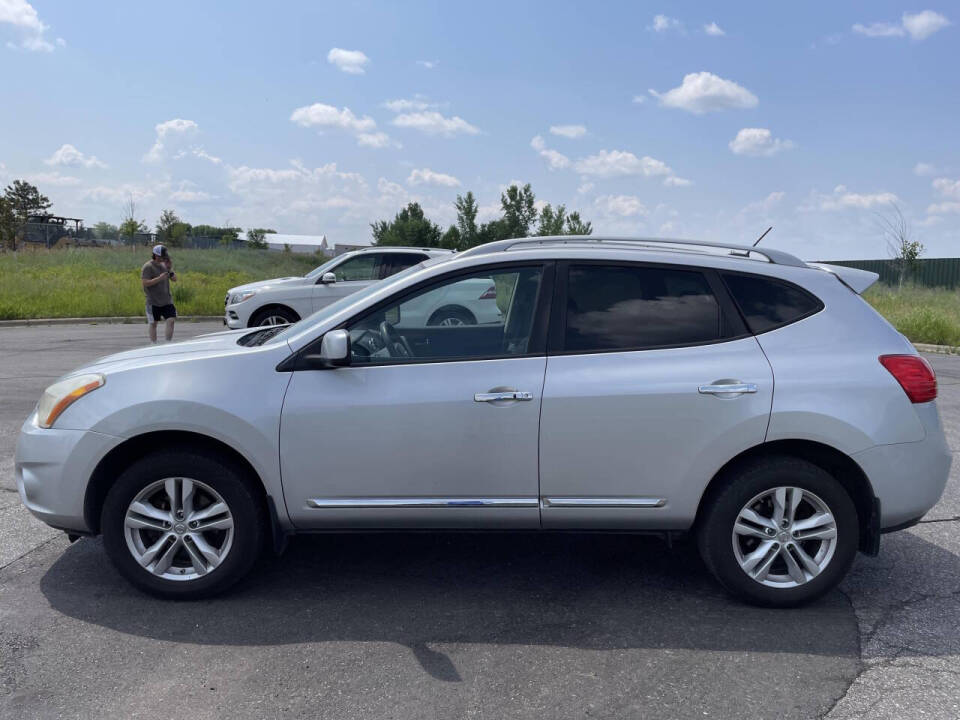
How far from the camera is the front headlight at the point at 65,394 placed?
411 centimetres

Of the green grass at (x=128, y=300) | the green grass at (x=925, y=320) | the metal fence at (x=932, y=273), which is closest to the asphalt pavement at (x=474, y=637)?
the green grass at (x=925, y=320)

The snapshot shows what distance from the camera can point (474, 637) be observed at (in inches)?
148

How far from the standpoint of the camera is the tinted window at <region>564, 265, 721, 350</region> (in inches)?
162

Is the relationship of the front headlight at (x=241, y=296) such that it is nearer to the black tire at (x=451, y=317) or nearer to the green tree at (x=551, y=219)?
the black tire at (x=451, y=317)

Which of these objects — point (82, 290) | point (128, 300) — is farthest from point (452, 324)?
point (82, 290)

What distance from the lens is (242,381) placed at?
13.2 feet

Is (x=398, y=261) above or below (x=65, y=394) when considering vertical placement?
above

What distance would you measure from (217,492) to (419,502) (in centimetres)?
96

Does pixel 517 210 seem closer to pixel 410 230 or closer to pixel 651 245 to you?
pixel 410 230

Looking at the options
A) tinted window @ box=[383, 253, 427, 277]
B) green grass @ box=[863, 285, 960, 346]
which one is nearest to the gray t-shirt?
tinted window @ box=[383, 253, 427, 277]

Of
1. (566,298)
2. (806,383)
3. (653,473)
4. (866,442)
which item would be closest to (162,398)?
(566,298)

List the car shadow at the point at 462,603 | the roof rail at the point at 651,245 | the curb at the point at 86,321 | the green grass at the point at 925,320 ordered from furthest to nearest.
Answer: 1. the curb at the point at 86,321
2. the green grass at the point at 925,320
3. the roof rail at the point at 651,245
4. the car shadow at the point at 462,603

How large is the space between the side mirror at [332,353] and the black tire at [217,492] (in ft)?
2.08

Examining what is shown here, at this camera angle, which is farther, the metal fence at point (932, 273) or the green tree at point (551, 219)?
the green tree at point (551, 219)
